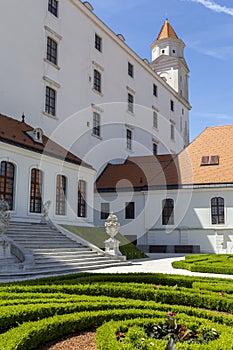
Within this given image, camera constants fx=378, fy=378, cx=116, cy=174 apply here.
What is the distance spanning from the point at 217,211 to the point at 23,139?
48.8 feet

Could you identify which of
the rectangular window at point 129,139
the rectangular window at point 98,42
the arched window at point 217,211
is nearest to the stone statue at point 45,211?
the arched window at point 217,211

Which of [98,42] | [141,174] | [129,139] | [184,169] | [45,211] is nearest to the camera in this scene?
[45,211]

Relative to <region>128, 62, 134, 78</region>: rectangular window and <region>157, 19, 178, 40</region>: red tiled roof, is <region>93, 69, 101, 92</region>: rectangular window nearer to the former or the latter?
<region>128, 62, 134, 78</region>: rectangular window

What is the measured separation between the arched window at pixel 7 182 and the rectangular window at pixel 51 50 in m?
11.2

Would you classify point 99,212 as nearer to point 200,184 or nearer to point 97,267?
point 200,184

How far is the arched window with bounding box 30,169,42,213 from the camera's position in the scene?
20906mm

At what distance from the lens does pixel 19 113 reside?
24.3 meters

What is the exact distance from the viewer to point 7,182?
19375 mm

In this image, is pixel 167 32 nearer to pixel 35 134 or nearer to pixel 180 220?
pixel 180 220

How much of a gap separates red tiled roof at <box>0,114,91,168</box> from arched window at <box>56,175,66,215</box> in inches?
51.5

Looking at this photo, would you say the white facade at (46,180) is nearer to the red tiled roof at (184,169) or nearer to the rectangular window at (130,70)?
the red tiled roof at (184,169)

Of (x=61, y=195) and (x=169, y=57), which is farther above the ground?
(x=169, y=57)

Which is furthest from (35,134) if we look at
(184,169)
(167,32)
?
(167,32)

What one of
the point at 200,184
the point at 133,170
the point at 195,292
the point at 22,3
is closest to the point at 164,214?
the point at 200,184
